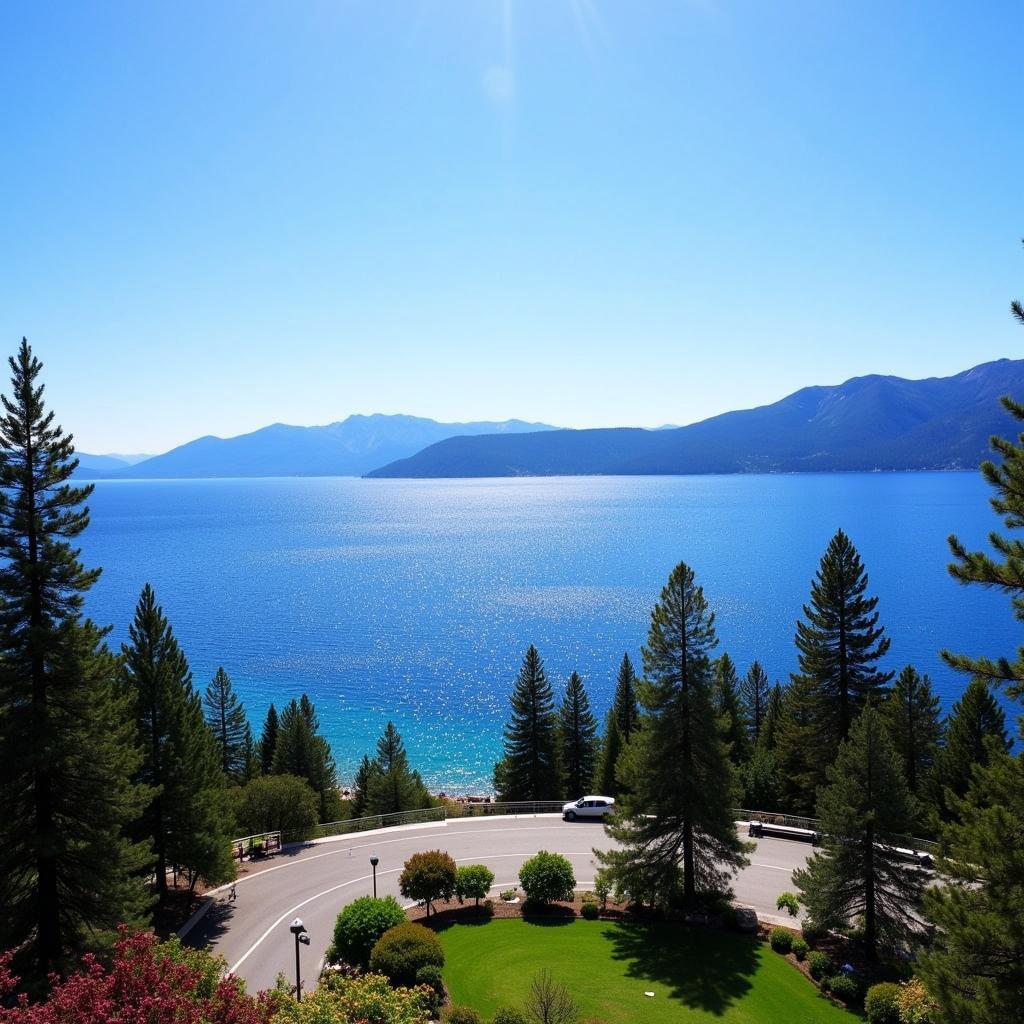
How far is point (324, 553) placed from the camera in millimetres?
178250

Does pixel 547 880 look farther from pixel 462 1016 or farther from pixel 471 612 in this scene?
pixel 471 612

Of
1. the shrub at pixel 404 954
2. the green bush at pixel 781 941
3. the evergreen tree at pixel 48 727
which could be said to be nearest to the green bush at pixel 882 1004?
the green bush at pixel 781 941

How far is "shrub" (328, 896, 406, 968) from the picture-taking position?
71.6 ft

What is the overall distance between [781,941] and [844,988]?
9.80 ft

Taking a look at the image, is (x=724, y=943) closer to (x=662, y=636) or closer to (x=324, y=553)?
(x=662, y=636)

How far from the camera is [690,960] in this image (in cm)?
2184

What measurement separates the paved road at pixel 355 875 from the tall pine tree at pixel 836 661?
17.2 ft

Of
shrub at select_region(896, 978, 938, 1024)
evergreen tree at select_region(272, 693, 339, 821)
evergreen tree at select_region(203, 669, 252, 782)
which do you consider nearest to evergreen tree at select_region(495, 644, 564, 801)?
evergreen tree at select_region(272, 693, 339, 821)

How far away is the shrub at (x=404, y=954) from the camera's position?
20.4 meters

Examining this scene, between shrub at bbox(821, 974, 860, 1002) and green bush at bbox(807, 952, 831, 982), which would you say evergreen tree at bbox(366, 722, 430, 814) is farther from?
shrub at bbox(821, 974, 860, 1002)

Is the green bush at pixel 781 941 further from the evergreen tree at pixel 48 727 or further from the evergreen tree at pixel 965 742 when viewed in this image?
the evergreen tree at pixel 48 727

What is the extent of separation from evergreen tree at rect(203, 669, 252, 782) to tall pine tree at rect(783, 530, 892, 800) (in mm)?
44540

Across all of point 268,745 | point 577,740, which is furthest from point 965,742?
point 268,745

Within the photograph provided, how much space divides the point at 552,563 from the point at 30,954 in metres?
138
